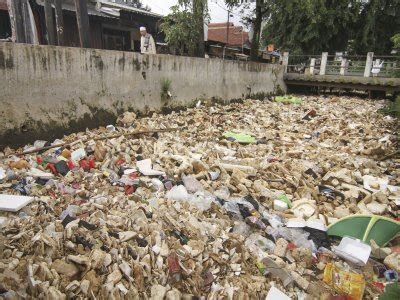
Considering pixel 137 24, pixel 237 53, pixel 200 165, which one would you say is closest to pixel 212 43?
pixel 237 53

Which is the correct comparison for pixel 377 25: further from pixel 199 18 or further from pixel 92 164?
pixel 92 164

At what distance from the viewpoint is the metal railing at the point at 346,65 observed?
43.4 ft

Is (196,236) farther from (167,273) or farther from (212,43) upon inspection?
(212,43)

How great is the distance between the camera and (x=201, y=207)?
3221mm

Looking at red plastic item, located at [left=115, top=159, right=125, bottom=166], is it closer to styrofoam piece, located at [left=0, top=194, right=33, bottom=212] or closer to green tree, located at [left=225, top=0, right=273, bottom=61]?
styrofoam piece, located at [left=0, top=194, right=33, bottom=212]

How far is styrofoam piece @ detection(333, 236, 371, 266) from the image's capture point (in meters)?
2.59

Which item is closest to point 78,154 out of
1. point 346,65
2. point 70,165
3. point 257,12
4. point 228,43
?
point 70,165

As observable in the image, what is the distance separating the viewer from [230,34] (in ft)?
85.3

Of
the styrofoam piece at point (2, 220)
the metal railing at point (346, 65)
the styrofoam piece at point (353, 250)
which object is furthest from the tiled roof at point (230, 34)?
the styrofoam piece at point (2, 220)

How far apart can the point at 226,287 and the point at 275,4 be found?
43.9 ft

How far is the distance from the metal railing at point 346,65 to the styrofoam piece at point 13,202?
13005mm

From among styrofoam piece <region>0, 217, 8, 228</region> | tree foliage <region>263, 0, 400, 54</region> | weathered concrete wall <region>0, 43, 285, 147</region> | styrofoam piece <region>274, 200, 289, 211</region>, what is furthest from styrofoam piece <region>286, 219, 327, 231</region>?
tree foliage <region>263, 0, 400, 54</region>

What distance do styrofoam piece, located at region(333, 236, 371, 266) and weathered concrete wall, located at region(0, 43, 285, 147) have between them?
13.9 feet

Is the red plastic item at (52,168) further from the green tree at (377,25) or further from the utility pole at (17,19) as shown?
the green tree at (377,25)
